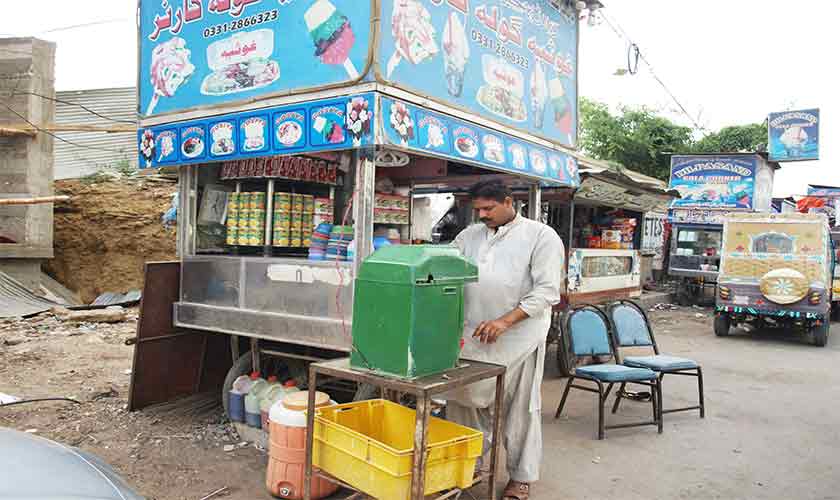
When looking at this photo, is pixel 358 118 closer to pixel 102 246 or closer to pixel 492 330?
pixel 492 330

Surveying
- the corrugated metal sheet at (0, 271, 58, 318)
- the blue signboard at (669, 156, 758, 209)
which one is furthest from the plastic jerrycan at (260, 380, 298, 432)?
the blue signboard at (669, 156, 758, 209)

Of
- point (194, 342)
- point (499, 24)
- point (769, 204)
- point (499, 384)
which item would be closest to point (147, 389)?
point (194, 342)

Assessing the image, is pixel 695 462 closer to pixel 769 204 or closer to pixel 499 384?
pixel 499 384

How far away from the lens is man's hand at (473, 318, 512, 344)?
3305 mm

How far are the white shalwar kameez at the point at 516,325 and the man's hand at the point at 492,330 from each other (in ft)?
0.76

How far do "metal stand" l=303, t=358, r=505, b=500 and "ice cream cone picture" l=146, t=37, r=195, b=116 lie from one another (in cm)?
294

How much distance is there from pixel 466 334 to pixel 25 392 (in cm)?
481

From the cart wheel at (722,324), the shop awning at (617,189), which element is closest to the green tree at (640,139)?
the shop awning at (617,189)

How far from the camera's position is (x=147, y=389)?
202 inches

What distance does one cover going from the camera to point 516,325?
11.7 feet

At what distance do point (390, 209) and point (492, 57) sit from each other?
1.48 meters

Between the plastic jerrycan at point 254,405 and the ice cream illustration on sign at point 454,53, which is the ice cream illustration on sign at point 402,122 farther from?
the plastic jerrycan at point 254,405

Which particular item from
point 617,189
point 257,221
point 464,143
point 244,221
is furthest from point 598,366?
point 617,189

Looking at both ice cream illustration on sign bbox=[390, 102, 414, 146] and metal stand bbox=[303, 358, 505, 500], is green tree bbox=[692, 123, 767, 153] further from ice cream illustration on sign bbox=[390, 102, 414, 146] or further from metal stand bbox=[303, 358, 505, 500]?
metal stand bbox=[303, 358, 505, 500]
